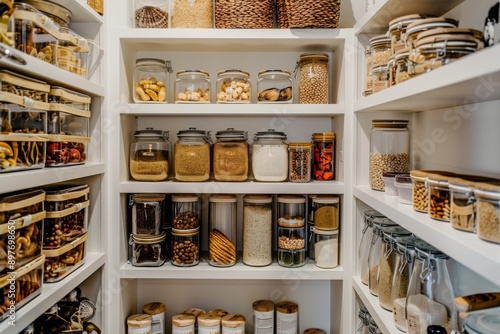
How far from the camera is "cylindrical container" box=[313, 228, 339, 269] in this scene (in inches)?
68.2

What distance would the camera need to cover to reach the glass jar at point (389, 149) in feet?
4.68

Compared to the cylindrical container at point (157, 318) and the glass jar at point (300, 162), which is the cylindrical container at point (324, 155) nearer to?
the glass jar at point (300, 162)

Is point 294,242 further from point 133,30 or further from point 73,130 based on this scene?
point 133,30

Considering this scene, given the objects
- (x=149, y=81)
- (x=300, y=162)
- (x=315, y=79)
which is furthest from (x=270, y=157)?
(x=149, y=81)

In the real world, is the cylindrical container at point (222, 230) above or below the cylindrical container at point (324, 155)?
below

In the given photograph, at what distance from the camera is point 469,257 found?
27.3 inches

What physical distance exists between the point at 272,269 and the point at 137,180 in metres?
0.66

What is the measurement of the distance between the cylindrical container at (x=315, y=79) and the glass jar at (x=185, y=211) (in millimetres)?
608

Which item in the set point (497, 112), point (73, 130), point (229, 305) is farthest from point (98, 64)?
point (497, 112)

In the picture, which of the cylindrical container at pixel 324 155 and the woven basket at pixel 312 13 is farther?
the cylindrical container at pixel 324 155

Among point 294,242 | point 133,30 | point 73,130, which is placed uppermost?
point 133,30

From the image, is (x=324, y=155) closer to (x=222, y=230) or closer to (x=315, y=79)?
(x=315, y=79)

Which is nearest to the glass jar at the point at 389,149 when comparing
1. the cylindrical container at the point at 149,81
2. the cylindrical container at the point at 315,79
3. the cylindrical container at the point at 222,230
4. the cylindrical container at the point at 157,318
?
the cylindrical container at the point at 315,79

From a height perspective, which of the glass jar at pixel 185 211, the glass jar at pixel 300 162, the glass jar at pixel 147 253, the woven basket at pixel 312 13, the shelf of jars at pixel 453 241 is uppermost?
the woven basket at pixel 312 13
